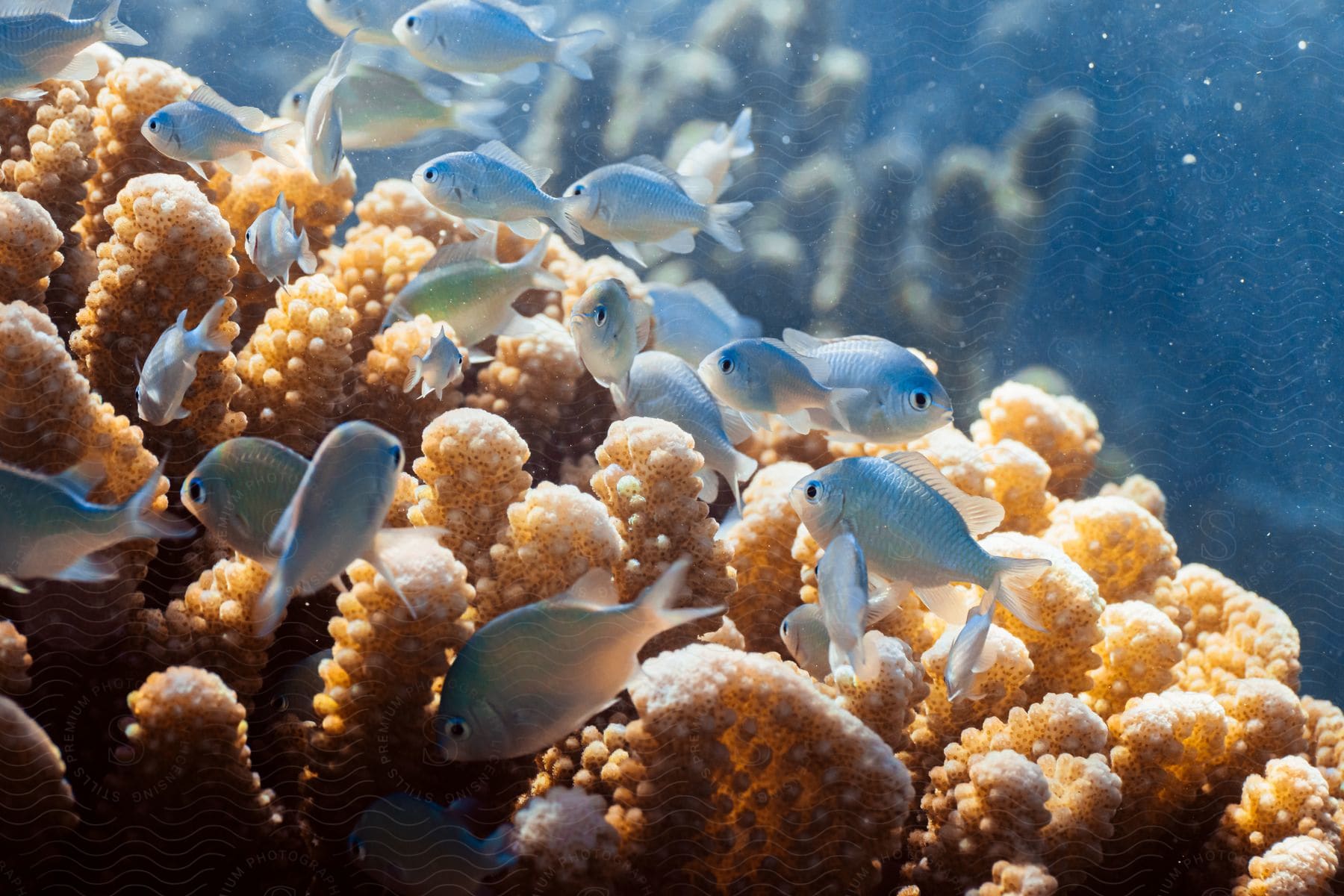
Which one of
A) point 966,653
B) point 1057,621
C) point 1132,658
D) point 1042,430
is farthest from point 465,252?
point 1042,430

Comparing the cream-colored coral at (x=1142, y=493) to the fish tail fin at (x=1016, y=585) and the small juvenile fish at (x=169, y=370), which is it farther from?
the small juvenile fish at (x=169, y=370)

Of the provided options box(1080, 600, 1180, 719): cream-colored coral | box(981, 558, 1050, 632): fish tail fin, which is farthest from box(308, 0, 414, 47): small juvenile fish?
box(1080, 600, 1180, 719): cream-colored coral

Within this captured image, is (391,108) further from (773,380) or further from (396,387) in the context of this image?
(773,380)

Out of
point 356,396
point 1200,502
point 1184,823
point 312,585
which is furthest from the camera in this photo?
point 1200,502

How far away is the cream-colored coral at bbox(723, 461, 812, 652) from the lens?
2.11 m

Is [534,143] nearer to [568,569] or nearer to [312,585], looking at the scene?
[568,569]

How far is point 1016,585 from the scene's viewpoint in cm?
160

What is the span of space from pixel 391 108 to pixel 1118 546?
2.69m

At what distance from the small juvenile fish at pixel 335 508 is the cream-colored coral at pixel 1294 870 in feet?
6.43

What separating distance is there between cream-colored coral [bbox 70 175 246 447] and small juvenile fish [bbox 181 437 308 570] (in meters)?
0.76

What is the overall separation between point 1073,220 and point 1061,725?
420 centimetres

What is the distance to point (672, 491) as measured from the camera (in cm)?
170

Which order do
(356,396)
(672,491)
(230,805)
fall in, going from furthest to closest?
1. (356,396)
2. (672,491)
3. (230,805)

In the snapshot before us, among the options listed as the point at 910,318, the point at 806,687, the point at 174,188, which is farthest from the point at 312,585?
the point at 910,318
